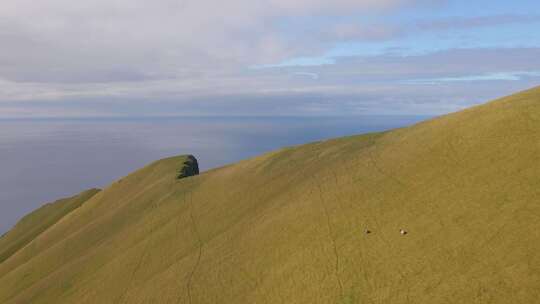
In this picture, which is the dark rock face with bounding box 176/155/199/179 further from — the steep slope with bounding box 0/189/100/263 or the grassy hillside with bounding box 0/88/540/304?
the steep slope with bounding box 0/189/100/263

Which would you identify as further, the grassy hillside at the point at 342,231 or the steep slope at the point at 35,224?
the steep slope at the point at 35,224

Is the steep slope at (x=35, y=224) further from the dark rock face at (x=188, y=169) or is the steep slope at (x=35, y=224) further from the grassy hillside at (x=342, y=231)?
the dark rock face at (x=188, y=169)

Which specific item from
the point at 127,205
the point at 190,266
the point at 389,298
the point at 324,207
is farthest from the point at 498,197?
the point at 127,205

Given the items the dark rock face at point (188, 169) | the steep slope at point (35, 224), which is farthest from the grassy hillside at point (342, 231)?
the steep slope at point (35, 224)

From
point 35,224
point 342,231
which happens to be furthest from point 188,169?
point 342,231

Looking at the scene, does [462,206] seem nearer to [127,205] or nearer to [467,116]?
[467,116]

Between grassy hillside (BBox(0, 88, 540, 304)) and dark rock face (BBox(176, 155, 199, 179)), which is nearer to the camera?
grassy hillside (BBox(0, 88, 540, 304))

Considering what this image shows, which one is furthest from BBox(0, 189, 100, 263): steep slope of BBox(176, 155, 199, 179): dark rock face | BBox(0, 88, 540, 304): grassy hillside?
BBox(176, 155, 199, 179): dark rock face

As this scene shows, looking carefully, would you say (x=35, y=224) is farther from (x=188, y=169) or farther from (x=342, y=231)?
(x=342, y=231)
